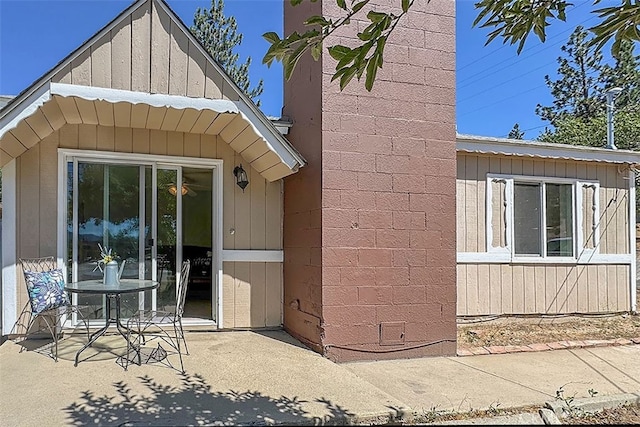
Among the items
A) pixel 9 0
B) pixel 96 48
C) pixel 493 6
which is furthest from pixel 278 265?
pixel 9 0

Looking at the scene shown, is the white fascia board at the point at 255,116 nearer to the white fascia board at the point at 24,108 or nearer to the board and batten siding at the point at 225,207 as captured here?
the board and batten siding at the point at 225,207

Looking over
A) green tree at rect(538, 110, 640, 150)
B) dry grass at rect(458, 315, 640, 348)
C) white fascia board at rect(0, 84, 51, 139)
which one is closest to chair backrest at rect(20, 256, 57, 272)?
white fascia board at rect(0, 84, 51, 139)

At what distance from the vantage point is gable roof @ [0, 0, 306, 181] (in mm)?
4488

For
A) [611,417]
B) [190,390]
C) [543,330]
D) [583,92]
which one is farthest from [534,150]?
[583,92]

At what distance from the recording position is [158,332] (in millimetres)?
5953

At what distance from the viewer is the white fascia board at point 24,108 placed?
4445 mm

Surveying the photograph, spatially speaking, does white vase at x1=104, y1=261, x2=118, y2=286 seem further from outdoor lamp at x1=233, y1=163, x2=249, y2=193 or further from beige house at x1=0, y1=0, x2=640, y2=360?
outdoor lamp at x1=233, y1=163, x2=249, y2=193

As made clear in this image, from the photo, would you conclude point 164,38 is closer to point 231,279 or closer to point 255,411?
point 231,279

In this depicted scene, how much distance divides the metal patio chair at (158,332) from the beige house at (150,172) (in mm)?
261

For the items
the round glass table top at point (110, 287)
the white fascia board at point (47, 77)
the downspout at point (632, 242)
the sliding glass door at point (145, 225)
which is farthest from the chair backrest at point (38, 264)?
the downspout at point (632, 242)

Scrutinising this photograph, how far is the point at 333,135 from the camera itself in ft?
17.4

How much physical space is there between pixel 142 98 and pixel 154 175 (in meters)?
1.48

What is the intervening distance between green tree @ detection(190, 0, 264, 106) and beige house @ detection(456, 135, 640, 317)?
37.6 feet

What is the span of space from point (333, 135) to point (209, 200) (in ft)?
6.77
